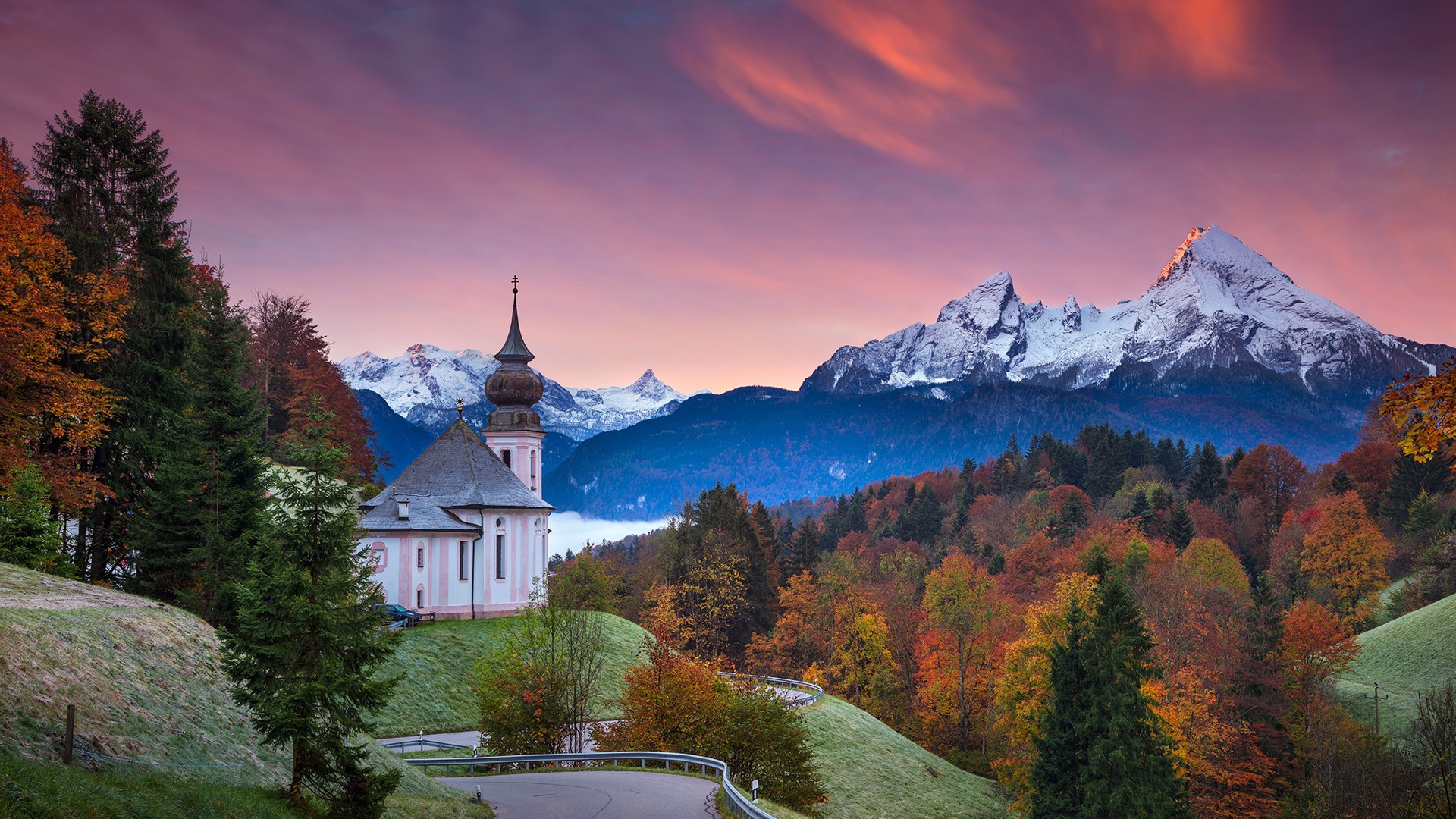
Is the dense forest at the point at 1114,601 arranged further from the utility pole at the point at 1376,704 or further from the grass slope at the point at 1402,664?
the grass slope at the point at 1402,664

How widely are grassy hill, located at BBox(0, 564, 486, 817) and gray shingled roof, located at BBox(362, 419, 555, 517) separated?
33.4 m

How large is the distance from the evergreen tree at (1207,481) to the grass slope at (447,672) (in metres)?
83.1

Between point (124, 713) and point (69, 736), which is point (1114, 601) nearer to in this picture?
point (124, 713)

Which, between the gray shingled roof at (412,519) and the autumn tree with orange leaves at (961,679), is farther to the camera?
the autumn tree with orange leaves at (961,679)

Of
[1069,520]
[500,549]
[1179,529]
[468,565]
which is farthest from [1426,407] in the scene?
[1069,520]

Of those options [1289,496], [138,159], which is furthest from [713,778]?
[1289,496]

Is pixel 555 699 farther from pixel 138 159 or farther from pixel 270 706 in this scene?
pixel 138 159

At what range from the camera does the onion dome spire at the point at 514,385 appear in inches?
2734

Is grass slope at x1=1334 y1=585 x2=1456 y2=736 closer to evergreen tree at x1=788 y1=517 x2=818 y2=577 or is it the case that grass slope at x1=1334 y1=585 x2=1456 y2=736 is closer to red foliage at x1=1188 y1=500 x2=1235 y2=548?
red foliage at x1=1188 y1=500 x2=1235 y2=548

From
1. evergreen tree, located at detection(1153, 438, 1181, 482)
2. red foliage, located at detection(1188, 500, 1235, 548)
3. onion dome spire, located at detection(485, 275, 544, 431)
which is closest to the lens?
onion dome spire, located at detection(485, 275, 544, 431)

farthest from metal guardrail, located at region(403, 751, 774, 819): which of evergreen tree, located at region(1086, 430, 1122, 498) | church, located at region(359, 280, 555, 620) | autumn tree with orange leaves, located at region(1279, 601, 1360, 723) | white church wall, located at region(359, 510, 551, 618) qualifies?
evergreen tree, located at region(1086, 430, 1122, 498)

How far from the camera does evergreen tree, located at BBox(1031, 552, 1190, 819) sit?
39969mm

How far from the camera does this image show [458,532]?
57094 mm

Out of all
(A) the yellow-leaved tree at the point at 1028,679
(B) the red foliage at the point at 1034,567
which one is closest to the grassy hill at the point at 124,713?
(A) the yellow-leaved tree at the point at 1028,679
